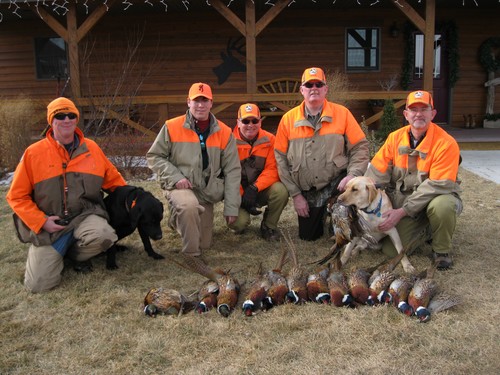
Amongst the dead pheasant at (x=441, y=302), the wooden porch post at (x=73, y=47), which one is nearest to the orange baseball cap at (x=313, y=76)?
the dead pheasant at (x=441, y=302)

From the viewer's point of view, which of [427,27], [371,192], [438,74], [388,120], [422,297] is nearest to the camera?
[422,297]

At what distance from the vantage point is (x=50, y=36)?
1377cm

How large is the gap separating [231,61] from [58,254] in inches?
409

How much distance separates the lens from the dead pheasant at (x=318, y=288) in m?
3.60

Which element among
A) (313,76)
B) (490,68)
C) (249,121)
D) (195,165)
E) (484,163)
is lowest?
(484,163)

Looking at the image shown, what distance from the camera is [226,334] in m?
3.23

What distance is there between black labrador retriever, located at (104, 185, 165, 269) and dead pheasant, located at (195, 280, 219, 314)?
37.9 inches

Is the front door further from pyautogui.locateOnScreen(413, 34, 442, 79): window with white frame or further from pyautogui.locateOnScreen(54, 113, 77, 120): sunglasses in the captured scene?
pyautogui.locateOnScreen(54, 113, 77, 120): sunglasses

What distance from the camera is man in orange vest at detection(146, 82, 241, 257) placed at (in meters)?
4.61

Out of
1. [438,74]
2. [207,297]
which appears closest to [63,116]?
[207,297]

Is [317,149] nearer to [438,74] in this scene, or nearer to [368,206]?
[368,206]

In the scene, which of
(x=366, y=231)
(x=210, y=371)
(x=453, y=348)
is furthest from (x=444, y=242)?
(x=210, y=371)

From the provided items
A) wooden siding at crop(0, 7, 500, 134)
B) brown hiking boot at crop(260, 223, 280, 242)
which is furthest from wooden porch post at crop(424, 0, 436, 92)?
brown hiking boot at crop(260, 223, 280, 242)

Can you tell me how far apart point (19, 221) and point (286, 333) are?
2.47m
